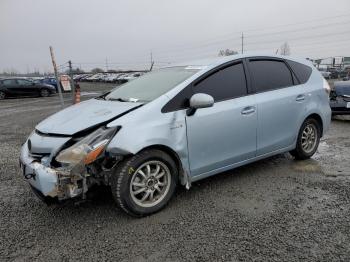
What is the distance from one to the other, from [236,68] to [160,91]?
1.10 meters

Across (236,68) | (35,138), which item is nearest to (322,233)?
(236,68)

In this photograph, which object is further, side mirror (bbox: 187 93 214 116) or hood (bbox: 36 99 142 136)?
side mirror (bbox: 187 93 214 116)

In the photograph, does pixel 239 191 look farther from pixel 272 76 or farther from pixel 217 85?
pixel 272 76

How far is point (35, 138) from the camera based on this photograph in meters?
3.61

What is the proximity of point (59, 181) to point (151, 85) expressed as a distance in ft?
5.75

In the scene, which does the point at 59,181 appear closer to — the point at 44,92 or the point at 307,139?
the point at 307,139

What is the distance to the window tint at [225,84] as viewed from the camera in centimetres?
393

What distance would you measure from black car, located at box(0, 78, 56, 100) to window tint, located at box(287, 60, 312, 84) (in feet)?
71.1

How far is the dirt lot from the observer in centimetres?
284

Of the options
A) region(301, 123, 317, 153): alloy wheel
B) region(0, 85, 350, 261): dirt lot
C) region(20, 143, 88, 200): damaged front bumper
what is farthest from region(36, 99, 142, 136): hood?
region(301, 123, 317, 153): alloy wheel

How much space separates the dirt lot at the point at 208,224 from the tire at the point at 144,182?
14 cm

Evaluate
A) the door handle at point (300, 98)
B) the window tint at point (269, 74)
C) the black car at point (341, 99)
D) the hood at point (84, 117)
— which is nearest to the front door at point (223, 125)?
the window tint at point (269, 74)

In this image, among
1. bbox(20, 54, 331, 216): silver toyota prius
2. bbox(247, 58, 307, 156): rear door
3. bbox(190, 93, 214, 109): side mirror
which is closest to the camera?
bbox(20, 54, 331, 216): silver toyota prius

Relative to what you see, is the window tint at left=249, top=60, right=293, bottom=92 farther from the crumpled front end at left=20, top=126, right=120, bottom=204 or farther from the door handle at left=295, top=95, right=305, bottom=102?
the crumpled front end at left=20, top=126, right=120, bottom=204
